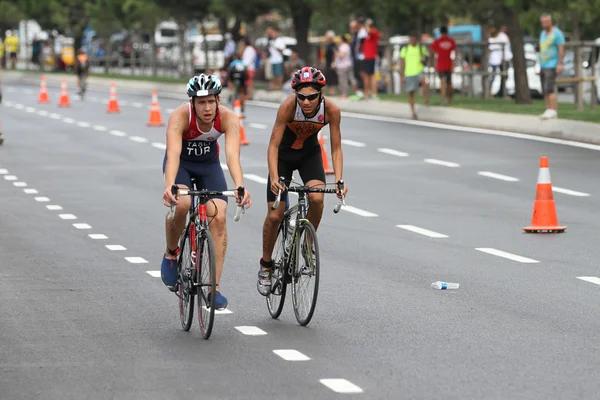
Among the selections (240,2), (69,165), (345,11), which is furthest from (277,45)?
(69,165)

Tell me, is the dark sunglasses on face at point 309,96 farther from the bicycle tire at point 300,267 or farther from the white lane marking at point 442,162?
the white lane marking at point 442,162

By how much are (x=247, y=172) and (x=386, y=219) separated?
6103 millimetres

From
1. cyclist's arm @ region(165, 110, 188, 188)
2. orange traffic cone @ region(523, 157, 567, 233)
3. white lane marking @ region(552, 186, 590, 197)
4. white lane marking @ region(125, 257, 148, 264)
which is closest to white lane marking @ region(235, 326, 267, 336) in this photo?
cyclist's arm @ region(165, 110, 188, 188)

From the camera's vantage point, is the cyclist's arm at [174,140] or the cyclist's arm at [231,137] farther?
the cyclist's arm at [231,137]

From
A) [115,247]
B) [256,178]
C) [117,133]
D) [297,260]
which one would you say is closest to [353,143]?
[117,133]

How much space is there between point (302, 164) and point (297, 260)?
31.5 inches

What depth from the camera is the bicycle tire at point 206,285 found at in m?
9.20

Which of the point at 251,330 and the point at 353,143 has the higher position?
the point at 251,330

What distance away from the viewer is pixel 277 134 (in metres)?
10.4

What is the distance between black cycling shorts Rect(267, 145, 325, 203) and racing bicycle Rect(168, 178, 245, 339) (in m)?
0.88

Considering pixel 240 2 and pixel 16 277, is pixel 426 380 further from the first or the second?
pixel 240 2

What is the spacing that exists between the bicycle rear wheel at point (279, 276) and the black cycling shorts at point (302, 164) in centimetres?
27

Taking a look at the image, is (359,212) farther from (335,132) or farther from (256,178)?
(335,132)

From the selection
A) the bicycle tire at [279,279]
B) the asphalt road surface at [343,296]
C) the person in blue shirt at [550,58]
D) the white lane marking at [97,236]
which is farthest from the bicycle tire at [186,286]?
the person in blue shirt at [550,58]
